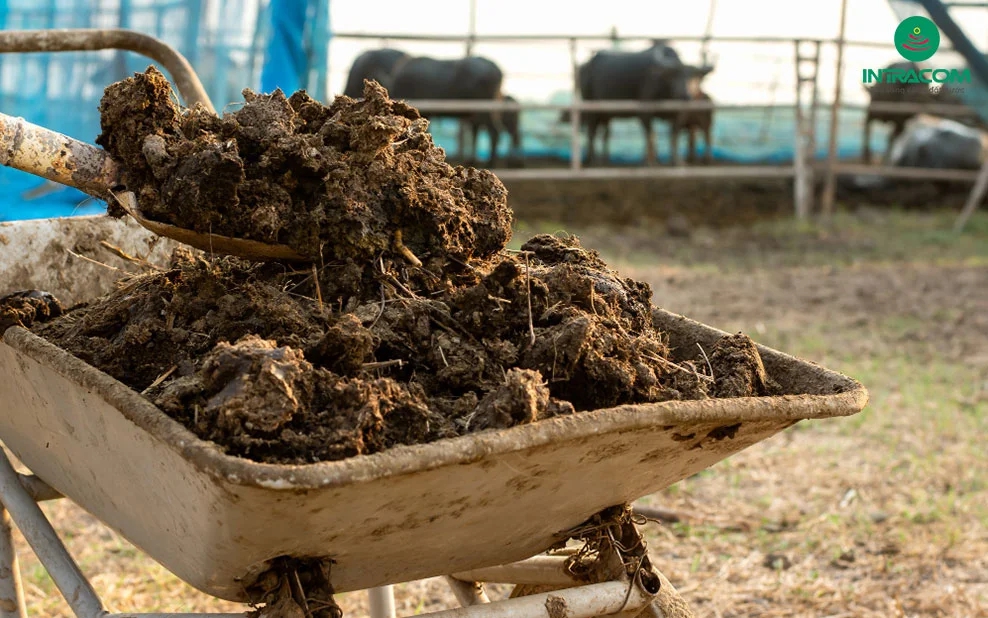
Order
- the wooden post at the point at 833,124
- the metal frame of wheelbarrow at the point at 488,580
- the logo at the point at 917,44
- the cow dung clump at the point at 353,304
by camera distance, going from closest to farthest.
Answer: the cow dung clump at the point at 353,304
the metal frame of wheelbarrow at the point at 488,580
the logo at the point at 917,44
the wooden post at the point at 833,124

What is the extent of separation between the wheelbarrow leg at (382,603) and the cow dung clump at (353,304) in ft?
2.44

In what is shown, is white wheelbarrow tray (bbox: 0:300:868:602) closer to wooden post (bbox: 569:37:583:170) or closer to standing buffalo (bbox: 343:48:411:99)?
wooden post (bbox: 569:37:583:170)

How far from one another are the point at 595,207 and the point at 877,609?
730 cm

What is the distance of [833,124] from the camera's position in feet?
31.8

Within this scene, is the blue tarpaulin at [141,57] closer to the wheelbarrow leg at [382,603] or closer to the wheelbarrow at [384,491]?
the wheelbarrow leg at [382,603]

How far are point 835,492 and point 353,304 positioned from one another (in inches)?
98.0

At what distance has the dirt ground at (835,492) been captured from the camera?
113 inches

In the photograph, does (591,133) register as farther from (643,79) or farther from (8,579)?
(8,579)

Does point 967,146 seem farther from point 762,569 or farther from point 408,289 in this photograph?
point 408,289

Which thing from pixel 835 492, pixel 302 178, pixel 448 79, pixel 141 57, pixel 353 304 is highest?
pixel 448 79

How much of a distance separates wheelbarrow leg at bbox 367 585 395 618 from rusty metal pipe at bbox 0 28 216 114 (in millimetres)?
1148

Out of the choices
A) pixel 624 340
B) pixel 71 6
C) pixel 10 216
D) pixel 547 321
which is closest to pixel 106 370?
pixel 547 321

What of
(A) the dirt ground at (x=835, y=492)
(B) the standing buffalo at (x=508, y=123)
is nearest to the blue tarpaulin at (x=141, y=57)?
(A) the dirt ground at (x=835, y=492)

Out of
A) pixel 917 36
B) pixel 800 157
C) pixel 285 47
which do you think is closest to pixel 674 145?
pixel 800 157
